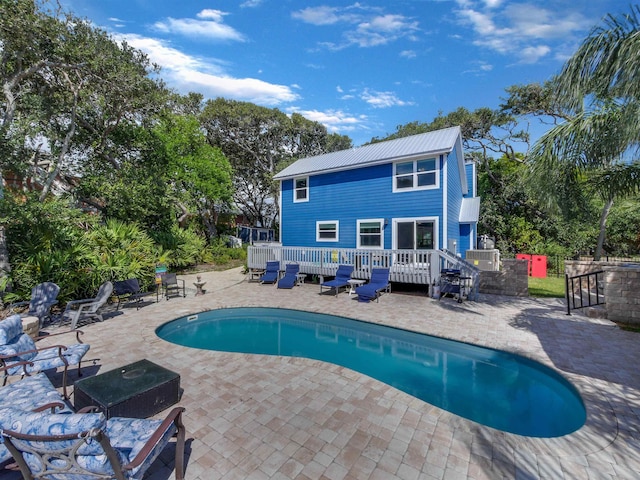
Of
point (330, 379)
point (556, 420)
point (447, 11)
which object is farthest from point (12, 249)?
point (447, 11)

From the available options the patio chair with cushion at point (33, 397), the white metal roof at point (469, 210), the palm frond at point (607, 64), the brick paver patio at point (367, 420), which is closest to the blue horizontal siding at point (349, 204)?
the white metal roof at point (469, 210)

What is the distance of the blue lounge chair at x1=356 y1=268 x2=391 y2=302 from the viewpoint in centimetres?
1050

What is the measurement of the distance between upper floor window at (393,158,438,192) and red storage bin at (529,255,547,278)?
29.6ft

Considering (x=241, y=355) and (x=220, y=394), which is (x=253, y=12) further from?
(x=220, y=394)

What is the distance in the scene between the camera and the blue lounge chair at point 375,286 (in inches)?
413

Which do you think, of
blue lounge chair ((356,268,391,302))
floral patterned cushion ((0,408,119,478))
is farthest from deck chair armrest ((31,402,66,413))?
blue lounge chair ((356,268,391,302))

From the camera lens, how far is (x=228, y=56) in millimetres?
14375

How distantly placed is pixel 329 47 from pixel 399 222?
9315 millimetres

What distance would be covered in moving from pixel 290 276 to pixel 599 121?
11.0 meters

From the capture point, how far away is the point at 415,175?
45.0 feet

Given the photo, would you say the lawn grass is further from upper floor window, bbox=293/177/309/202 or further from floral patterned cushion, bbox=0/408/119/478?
floral patterned cushion, bbox=0/408/119/478

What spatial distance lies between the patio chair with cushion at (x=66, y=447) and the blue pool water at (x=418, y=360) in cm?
442

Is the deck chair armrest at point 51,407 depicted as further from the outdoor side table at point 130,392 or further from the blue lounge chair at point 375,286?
the blue lounge chair at point 375,286

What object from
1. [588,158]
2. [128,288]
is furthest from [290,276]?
[588,158]
